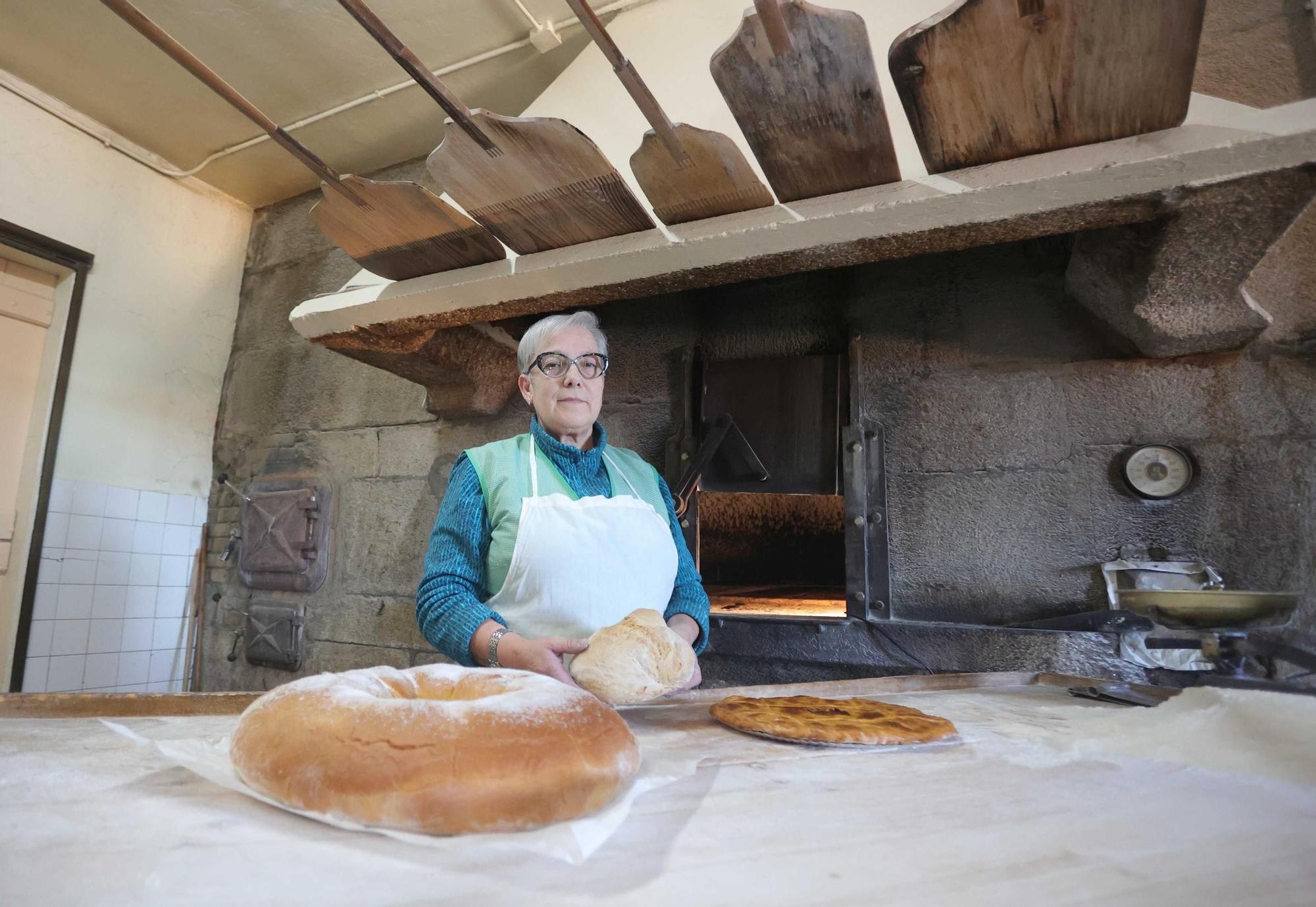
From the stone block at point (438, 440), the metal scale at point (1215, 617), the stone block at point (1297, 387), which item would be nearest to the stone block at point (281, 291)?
the stone block at point (438, 440)

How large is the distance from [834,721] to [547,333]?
1179 mm

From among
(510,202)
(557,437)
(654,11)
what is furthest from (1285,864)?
(654,11)

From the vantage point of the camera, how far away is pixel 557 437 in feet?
5.83

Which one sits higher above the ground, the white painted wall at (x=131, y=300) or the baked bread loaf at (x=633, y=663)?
the white painted wall at (x=131, y=300)

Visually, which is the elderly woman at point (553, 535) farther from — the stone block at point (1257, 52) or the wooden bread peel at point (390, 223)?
the stone block at point (1257, 52)

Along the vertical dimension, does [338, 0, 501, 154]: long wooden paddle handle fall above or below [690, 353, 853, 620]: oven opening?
above

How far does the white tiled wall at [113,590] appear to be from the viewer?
2.96m

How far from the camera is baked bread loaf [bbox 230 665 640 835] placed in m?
0.58

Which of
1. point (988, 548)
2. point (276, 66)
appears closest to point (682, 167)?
point (988, 548)

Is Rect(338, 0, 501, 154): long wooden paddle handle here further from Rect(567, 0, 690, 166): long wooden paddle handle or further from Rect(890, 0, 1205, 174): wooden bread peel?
Rect(890, 0, 1205, 174): wooden bread peel

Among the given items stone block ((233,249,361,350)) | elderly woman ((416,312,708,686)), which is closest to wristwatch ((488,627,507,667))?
elderly woman ((416,312,708,686))

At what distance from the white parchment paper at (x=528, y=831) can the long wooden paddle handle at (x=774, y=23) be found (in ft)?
3.78

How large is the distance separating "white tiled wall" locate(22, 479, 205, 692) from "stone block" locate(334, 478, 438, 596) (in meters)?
0.96

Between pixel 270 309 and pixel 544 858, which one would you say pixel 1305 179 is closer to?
pixel 544 858
